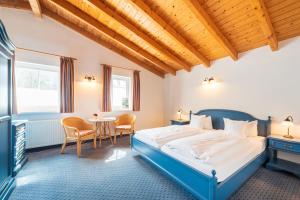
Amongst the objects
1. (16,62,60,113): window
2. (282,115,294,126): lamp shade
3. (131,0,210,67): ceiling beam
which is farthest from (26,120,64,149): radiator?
(282,115,294,126): lamp shade

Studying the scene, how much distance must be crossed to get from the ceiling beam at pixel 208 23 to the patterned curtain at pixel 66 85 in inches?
134

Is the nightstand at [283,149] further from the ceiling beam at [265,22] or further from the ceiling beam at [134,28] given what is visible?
the ceiling beam at [134,28]

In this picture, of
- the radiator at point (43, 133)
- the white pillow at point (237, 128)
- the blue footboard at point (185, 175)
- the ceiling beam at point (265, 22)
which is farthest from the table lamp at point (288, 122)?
the radiator at point (43, 133)

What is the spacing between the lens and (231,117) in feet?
13.1

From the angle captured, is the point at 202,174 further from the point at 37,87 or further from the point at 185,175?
the point at 37,87

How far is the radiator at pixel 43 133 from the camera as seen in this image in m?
3.65

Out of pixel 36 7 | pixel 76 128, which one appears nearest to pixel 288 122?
pixel 76 128

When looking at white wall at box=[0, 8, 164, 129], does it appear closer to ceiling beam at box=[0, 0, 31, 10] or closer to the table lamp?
ceiling beam at box=[0, 0, 31, 10]

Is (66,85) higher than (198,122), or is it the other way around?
(66,85)

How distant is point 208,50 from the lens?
13.8 feet

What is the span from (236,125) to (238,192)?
5.38 ft

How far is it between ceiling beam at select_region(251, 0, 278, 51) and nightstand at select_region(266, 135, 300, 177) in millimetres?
2003

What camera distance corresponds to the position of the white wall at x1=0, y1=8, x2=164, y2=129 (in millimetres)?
3656

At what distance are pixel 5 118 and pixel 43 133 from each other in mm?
2080
